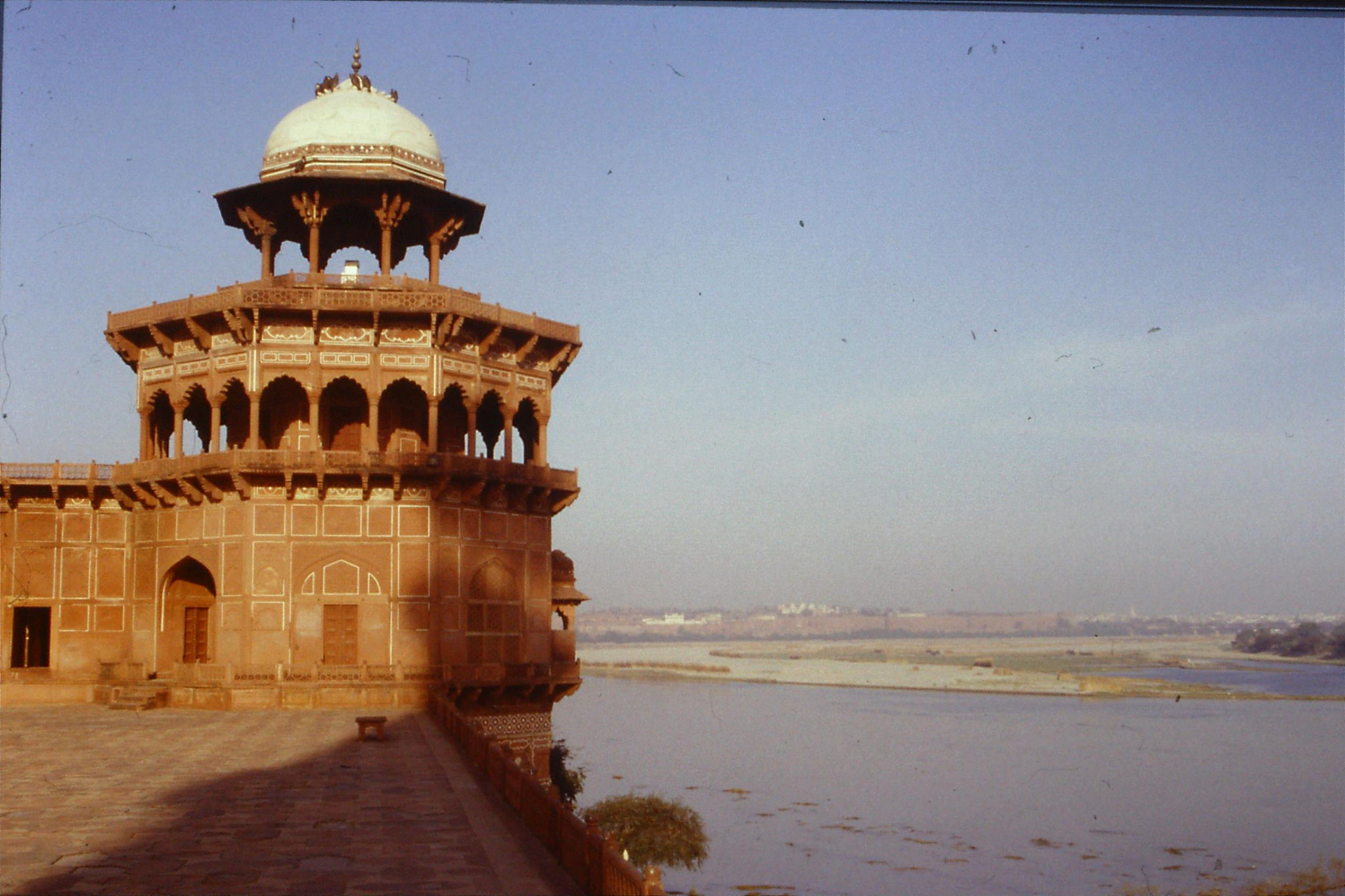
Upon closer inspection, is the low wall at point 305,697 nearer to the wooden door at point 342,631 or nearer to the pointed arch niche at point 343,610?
the pointed arch niche at point 343,610

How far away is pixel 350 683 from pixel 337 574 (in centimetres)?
268

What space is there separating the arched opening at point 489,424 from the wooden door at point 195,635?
809 cm

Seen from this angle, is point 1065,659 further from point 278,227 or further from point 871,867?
point 278,227

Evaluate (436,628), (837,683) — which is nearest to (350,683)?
(436,628)

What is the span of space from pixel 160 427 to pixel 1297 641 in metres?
146

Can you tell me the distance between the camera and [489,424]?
3456 centimetres

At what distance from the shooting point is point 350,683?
2656 centimetres

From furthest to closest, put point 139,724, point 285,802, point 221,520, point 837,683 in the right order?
point 837,683, point 221,520, point 139,724, point 285,802

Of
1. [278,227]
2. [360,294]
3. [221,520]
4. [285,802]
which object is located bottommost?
[285,802]

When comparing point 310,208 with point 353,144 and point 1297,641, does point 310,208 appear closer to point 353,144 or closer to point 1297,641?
point 353,144

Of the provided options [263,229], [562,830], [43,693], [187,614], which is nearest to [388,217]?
[263,229]

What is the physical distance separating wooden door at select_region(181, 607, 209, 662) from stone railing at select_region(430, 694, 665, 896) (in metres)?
16.1

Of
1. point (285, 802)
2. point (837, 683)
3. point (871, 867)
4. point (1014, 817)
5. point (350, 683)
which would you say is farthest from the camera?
point (837, 683)

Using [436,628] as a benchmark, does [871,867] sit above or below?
below
